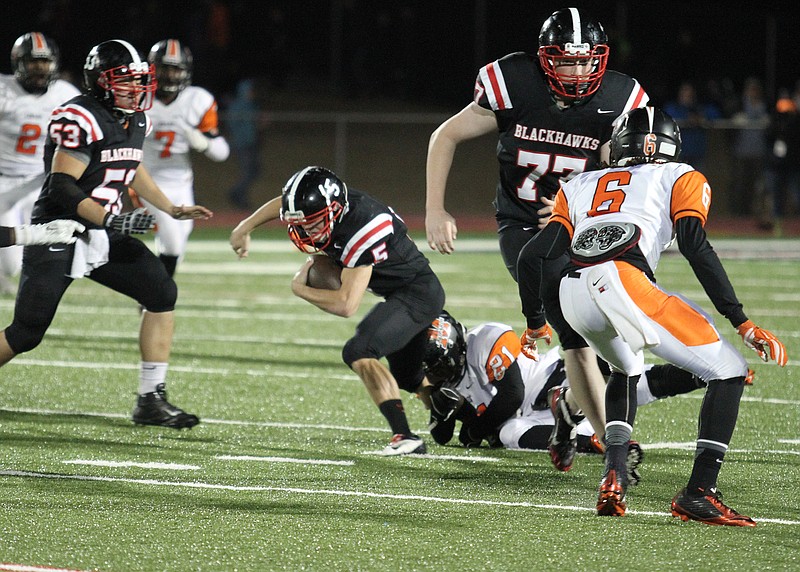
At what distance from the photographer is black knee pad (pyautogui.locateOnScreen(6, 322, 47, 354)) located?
5789mm

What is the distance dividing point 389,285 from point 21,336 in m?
1.58

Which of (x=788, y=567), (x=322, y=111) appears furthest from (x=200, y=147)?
(x=322, y=111)

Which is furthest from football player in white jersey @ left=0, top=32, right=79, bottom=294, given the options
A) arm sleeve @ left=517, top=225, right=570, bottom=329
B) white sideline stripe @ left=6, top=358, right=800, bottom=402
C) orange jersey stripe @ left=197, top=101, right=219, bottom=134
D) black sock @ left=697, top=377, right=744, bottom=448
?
black sock @ left=697, top=377, right=744, bottom=448

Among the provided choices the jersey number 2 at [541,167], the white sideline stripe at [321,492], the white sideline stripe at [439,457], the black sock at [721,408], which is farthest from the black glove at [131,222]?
the black sock at [721,408]

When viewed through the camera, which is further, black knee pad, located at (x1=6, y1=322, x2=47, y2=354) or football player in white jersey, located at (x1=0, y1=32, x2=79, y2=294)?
football player in white jersey, located at (x1=0, y1=32, x2=79, y2=294)

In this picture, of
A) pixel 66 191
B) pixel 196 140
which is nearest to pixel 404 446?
pixel 66 191

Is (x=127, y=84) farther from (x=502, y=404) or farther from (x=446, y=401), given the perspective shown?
(x=502, y=404)

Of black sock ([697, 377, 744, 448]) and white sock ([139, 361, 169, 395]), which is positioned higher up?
black sock ([697, 377, 744, 448])

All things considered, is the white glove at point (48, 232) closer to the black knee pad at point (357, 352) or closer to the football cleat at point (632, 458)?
the black knee pad at point (357, 352)

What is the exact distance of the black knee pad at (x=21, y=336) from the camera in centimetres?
579

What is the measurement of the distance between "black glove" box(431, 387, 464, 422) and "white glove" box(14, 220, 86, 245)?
1.66m

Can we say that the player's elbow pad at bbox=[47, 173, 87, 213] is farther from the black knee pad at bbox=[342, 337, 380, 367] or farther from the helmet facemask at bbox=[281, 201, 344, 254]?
the black knee pad at bbox=[342, 337, 380, 367]

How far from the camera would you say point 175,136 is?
909 centimetres

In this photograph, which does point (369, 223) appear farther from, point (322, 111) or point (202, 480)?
point (322, 111)
